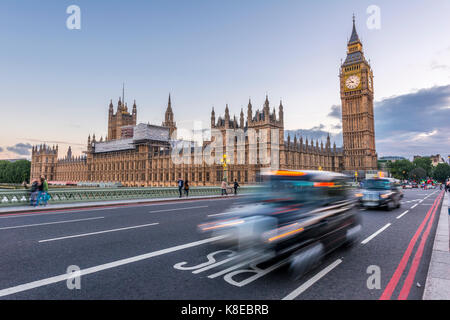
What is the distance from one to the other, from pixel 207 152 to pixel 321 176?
2384 inches

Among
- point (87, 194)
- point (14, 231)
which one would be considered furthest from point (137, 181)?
point (14, 231)

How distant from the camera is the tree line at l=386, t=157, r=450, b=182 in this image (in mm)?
100750

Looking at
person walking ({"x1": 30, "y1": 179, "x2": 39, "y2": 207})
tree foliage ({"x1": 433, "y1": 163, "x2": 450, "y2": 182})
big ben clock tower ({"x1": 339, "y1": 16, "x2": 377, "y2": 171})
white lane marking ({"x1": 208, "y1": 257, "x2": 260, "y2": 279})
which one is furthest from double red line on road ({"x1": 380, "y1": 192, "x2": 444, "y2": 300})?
tree foliage ({"x1": 433, "y1": 163, "x2": 450, "y2": 182})

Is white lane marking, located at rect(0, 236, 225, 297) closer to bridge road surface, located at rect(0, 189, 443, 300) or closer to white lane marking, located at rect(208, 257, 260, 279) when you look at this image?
bridge road surface, located at rect(0, 189, 443, 300)

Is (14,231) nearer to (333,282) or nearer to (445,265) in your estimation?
(333,282)

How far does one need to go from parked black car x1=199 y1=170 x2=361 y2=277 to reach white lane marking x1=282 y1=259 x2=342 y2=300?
0.22 metres

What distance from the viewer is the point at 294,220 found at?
4863 millimetres

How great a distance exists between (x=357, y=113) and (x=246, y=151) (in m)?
53.5

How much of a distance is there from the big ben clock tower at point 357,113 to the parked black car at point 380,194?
76833 millimetres

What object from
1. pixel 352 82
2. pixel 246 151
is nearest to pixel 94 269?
pixel 246 151

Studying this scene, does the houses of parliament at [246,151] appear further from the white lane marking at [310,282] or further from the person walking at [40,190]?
the white lane marking at [310,282]

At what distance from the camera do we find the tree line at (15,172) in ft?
419

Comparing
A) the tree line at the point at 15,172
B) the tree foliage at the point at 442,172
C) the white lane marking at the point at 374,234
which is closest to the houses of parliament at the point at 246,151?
the tree line at the point at 15,172

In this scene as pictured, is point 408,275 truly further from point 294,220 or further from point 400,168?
point 400,168
